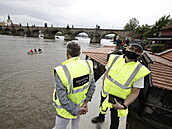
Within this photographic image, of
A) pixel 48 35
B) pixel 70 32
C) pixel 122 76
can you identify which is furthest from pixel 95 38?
pixel 122 76

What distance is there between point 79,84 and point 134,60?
977mm

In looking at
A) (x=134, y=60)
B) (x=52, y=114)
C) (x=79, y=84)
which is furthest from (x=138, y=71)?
(x=52, y=114)

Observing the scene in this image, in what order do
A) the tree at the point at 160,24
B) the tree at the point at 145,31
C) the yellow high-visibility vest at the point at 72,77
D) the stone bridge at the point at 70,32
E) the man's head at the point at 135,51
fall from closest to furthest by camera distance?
the yellow high-visibility vest at the point at 72,77, the man's head at the point at 135,51, the tree at the point at 160,24, the tree at the point at 145,31, the stone bridge at the point at 70,32

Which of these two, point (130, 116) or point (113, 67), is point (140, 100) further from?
point (113, 67)

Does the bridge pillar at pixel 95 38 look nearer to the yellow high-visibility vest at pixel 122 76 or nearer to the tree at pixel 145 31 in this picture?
the tree at pixel 145 31

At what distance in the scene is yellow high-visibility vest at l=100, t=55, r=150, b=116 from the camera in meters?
1.38

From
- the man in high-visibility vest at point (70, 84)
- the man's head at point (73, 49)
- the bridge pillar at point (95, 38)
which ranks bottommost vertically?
the man in high-visibility vest at point (70, 84)

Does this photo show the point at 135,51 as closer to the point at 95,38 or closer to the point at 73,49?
the point at 73,49

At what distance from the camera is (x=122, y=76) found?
147 centimetres

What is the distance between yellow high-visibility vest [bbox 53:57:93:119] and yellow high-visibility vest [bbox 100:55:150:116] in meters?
0.42

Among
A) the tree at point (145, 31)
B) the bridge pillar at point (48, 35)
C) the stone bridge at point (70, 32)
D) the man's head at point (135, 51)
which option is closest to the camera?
the man's head at point (135, 51)

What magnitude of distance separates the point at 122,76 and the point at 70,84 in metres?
0.84

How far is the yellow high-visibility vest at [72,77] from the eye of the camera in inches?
47.0

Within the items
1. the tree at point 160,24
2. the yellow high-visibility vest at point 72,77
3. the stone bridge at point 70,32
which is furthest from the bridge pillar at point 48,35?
the yellow high-visibility vest at point 72,77
